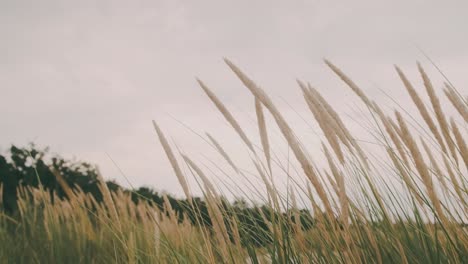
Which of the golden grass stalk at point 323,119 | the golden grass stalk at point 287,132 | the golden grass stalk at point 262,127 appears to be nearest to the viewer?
the golden grass stalk at point 287,132

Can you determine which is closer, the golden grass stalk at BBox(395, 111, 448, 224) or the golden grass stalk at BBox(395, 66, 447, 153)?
the golden grass stalk at BBox(395, 111, 448, 224)

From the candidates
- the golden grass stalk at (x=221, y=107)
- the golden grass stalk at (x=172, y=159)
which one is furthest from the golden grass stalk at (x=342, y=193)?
the golden grass stalk at (x=172, y=159)

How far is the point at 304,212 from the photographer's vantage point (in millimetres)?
1858

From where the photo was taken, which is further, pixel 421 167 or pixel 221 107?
pixel 221 107

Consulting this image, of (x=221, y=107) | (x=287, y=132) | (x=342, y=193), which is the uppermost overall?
(x=221, y=107)

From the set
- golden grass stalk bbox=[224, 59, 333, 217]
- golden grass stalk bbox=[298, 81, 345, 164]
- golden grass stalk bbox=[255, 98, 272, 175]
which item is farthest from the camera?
golden grass stalk bbox=[255, 98, 272, 175]

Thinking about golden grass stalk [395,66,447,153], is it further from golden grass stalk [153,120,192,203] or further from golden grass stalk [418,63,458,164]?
golden grass stalk [153,120,192,203]

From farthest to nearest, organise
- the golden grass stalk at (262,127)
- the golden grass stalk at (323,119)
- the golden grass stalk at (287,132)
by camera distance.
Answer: the golden grass stalk at (262,127), the golden grass stalk at (323,119), the golden grass stalk at (287,132)

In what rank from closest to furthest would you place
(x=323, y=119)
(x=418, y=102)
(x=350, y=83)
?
(x=323, y=119), (x=418, y=102), (x=350, y=83)

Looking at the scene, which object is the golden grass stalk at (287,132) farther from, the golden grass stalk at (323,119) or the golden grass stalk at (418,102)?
the golden grass stalk at (418,102)

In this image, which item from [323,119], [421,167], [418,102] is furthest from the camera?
[418,102]

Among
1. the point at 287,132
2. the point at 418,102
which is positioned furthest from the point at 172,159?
the point at 418,102

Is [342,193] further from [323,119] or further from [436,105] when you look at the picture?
[436,105]

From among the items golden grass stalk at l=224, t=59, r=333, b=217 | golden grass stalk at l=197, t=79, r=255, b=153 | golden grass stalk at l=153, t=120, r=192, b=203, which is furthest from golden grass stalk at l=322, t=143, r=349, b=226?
golden grass stalk at l=153, t=120, r=192, b=203
